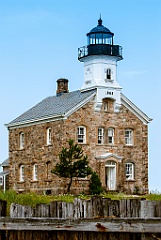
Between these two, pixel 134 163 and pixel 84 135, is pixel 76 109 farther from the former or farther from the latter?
pixel 134 163

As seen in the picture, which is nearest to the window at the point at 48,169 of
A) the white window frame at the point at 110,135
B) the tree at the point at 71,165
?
the tree at the point at 71,165

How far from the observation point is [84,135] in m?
49.6

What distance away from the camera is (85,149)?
49000mm

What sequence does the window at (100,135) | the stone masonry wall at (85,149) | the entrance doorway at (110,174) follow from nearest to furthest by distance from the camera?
the stone masonry wall at (85,149) → the entrance doorway at (110,174) → the window at (100,135)

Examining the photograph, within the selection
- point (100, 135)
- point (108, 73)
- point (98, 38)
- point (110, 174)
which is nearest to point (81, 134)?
point (100, 135)

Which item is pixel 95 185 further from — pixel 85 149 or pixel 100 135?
pixel 100 135

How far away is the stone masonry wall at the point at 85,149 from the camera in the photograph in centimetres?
4881

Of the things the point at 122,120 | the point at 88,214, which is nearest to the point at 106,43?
the point at 122,120

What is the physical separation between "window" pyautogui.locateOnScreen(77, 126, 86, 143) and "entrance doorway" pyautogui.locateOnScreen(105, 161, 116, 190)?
227 cm

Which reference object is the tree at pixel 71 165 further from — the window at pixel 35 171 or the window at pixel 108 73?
the window at pixel 108 73

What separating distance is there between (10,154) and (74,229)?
48903 mm

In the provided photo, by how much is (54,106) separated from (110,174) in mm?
6346

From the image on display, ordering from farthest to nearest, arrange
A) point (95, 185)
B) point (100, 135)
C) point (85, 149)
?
point (100, 135) → point (85, 149) → point (95, 185)

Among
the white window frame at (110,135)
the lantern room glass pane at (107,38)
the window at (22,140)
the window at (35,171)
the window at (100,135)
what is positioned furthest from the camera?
the window at (22,140)
